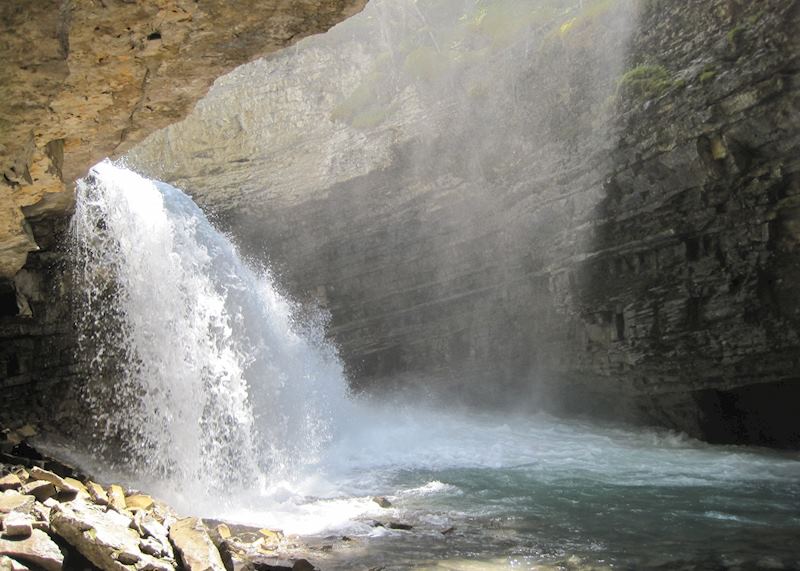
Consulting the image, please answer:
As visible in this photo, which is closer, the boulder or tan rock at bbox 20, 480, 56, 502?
the boulder

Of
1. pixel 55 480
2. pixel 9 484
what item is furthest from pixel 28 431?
pixel 9 484

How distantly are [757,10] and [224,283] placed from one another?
13.5m

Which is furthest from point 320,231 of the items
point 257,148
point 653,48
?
point 653,48

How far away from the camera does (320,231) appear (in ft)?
68.0

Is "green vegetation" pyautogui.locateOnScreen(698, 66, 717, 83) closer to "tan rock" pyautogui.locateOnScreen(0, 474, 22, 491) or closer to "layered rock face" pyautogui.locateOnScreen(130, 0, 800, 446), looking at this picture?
"layered rock face" pyautogui.locateOnScreen(130, 0, 800, 446)

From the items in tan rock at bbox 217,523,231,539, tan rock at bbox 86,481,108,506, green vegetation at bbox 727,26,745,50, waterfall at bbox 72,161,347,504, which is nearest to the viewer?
tan rock at bbox 86,481,108,506

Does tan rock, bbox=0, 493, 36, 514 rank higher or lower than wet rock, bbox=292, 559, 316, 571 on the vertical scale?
higher

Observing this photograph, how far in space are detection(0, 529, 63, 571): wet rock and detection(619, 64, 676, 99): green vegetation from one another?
13.6m

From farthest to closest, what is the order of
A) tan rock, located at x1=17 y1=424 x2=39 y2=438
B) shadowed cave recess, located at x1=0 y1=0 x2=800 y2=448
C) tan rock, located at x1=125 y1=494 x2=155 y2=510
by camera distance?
shadowed cave recess, located at x1=0 y1=0 x2=800 y2=448 < tan rock, located at x1=17 y1=424 x2=39 y2=438 < tan rock, located at x1=125 y1=494 x2=155 y2=510

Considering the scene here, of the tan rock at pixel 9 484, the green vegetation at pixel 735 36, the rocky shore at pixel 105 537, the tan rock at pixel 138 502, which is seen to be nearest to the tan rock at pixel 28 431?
the rocky shore at pixel 105 537

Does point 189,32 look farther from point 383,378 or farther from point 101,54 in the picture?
point 383,378

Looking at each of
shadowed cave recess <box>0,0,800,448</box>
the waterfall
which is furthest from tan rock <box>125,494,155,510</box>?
shadowed cave recess <box>0,0,800,448</box>

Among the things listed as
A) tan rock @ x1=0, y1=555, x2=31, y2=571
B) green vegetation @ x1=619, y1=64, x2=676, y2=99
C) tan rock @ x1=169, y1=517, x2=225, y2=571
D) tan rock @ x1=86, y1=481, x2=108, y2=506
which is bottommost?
tan rock @ x1=169, y1=517, x2=225, y2=571

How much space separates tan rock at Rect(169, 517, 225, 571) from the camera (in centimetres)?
567
